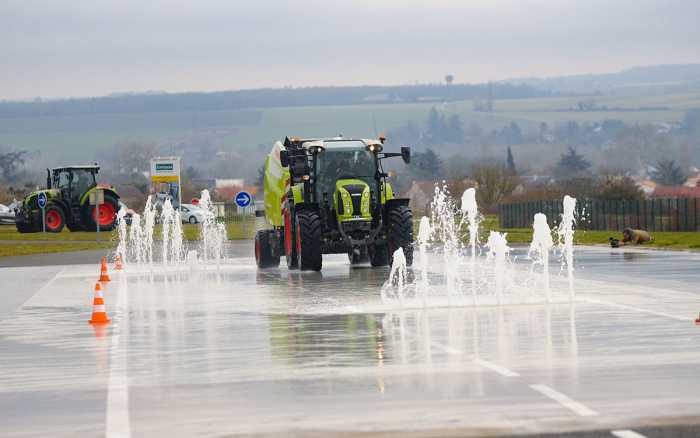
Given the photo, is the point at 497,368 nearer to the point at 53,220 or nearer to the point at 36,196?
the point at 53,220

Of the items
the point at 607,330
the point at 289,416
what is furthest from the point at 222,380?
the point at 607,330

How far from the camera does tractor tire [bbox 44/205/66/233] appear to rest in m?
74.5

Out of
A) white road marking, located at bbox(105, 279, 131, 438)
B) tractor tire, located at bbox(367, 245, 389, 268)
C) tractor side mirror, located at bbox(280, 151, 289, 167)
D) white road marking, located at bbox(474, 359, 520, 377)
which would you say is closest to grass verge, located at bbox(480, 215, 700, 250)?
tractor tire, located at bbox(367, 245, 389, 268)

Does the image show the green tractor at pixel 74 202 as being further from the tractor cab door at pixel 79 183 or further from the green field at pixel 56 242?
the green field at pixel 56 242

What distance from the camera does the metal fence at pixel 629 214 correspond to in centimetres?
6191

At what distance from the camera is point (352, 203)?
34250 millimetres

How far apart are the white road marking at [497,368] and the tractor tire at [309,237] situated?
1929 cm

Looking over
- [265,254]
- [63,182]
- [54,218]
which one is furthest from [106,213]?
[265,254]

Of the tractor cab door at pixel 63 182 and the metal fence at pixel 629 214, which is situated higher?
the tractor cab door at pixel 63 182

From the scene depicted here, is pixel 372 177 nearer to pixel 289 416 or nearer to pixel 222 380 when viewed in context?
pixel 222 380

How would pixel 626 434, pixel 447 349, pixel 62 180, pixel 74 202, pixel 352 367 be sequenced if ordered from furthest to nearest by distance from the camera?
1. pixel 62 180
2. pixel 74 202
3. pixel 447 349
4. pixel 352 367
5. pixel 626 434

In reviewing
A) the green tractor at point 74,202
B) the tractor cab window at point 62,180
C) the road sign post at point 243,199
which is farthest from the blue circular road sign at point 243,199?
the tractor cab window at point 62,180

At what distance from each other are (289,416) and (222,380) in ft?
8.08

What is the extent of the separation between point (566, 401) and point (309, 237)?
22393 mm
